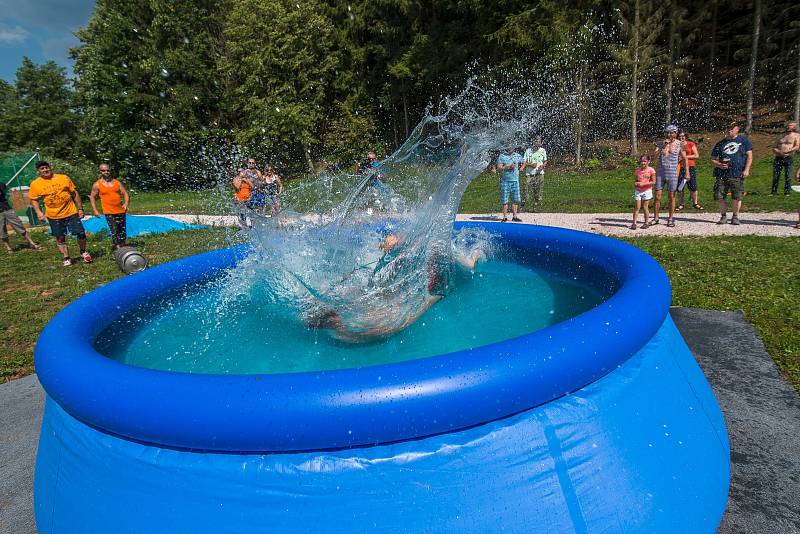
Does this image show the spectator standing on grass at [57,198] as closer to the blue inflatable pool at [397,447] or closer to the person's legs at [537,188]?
the blue inflatable pool at [397,447]

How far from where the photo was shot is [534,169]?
1171cm

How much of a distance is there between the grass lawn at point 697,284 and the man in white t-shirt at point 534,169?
4.07 m

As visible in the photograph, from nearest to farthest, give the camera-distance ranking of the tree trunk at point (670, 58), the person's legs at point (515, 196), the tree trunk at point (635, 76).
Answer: the person's legs at point (515, 196)
the tree trunk at point (635, 76)
the tree trunk at point (670, 58)

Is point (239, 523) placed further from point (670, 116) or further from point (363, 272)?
point (670, 116)

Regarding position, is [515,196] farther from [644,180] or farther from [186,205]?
[186,205]

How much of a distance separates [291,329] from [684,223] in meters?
8.00

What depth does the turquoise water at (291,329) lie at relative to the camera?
3.23m

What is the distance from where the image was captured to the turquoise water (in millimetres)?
3232

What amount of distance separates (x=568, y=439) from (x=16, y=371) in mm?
5196

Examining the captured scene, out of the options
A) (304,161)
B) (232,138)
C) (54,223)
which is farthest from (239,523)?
(232,138)

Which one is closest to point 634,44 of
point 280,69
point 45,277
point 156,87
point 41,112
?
point 280,69

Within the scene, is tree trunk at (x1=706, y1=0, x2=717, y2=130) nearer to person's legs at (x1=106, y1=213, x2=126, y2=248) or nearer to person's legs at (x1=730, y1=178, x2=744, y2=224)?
person's legs at (x1=730, y1=178, x2=744, y2=224)

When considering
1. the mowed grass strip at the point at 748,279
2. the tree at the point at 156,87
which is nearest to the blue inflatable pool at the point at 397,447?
the mowed grass strip at the point at 748,279

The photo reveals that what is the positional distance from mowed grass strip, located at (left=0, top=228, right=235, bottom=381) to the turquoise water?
198cm
